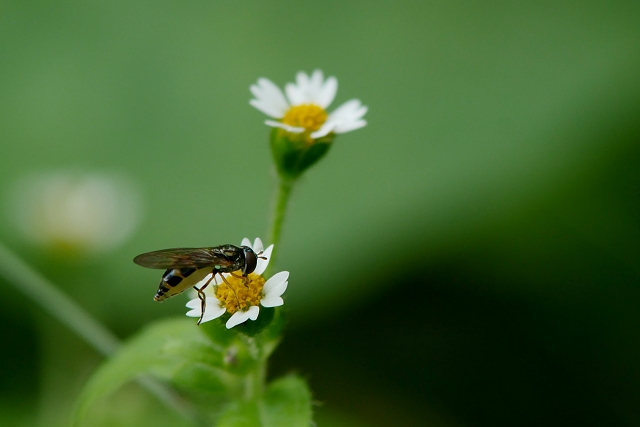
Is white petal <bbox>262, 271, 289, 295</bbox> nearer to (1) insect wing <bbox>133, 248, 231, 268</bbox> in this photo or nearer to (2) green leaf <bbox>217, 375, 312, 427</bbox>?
(1) insect wing <bbox>133, 248, 231, 268</bbox>

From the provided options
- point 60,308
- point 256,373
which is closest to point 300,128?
point 256,373

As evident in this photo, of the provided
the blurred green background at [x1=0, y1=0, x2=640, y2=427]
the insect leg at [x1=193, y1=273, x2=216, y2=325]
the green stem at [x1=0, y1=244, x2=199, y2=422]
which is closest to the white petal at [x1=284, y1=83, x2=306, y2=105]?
the insect leg at [x1=193, y1=273, x2=216, y2=325]

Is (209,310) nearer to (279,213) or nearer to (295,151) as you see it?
(279,213)

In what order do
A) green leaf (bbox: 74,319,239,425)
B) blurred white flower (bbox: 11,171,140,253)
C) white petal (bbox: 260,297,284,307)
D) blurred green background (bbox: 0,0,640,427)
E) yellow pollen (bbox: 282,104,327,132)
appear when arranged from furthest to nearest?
blurred white flower (bbox: 11,171,140,253), blurred green background (bbox: 0,0,640,427), yellow pollen (bbox: 282,104,327,132), green leaf (bbox: 74,319,239,425), white petal (bbox: 260,297,284,307)

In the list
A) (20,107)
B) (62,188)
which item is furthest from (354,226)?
(20,107)

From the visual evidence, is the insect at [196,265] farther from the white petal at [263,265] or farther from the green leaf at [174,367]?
the green leaf at [174,367]

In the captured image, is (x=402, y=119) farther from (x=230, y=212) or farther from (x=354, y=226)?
(x=230, y=212)
